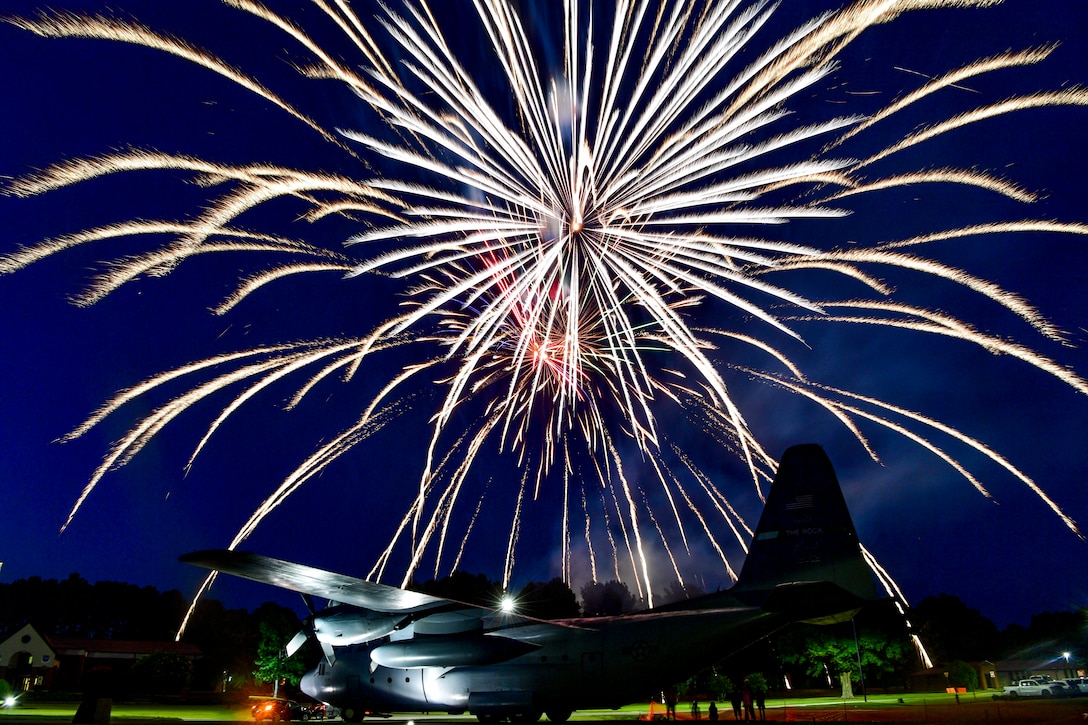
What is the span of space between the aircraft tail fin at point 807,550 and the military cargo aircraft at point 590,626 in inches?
1.0

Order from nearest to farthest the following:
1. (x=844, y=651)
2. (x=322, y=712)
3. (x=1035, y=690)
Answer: (x=322, y=712)
(x=1035, y=690)
(x=844, y=651)

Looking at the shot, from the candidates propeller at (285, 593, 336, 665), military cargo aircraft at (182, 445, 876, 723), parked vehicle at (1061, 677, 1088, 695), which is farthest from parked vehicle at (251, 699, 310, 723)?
parked vehicle at (1061, 677, 1088, 695)

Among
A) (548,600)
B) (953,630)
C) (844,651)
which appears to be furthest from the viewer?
(953,630)

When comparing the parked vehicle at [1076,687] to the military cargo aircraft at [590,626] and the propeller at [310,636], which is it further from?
the propeller at [310,636]

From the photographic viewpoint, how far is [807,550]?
16234 mm

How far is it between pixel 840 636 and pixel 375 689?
45.6 m

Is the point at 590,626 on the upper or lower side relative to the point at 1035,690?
upper

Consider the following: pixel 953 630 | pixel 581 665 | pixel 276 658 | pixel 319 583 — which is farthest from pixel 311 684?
pixel 953 630

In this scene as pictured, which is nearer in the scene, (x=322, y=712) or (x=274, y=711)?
(x=274, y=711)

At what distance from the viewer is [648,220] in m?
19.1

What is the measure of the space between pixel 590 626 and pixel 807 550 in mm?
5967

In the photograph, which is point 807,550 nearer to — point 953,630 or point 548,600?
point 548,600

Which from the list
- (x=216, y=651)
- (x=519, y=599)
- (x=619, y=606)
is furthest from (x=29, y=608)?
(x=619, y=606)

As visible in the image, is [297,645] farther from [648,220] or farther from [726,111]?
[726,111]
